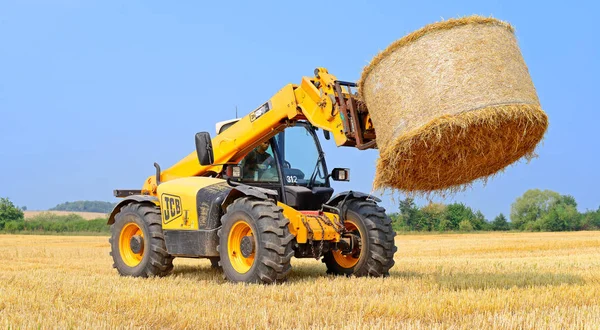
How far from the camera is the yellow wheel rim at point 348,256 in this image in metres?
9.70

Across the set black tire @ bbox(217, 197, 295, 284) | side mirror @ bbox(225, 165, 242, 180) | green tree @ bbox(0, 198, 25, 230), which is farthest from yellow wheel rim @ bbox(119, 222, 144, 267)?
green tree @ bbox(0, 198, 25, 230)

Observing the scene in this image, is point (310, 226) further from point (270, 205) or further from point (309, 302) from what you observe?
point (309, 302)

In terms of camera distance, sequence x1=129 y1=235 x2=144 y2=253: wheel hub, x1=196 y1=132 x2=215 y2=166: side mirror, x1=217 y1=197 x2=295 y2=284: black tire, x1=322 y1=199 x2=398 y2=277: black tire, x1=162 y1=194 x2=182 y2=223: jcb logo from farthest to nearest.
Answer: x1=129 y1=235 x2=144 y2=253: wheel hub < x1=162 y1=194 x2=182 y2=223: jcb logo < x1=196 y1=132 x2=215 y2=166: side mirror < x1=322 y1=199 x2=398 y2=277: black tire < x1=217 y1=197 x2=295 y2=284: black tire

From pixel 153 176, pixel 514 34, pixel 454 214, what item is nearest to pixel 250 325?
pixel 514 34

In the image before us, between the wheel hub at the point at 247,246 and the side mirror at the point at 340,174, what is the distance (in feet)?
6.71

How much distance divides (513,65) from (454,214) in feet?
128

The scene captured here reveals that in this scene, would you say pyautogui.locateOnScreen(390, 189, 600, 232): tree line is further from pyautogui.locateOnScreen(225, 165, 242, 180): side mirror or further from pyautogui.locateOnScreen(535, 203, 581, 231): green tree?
pyautogui.locateOnScreen(225, 165, 242, 180): side mirror

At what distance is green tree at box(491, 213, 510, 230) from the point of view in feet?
152

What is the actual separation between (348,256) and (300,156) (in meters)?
1.63

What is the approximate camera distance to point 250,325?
5.62 metres

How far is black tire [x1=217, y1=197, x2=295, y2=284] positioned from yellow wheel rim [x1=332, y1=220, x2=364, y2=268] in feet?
4.36

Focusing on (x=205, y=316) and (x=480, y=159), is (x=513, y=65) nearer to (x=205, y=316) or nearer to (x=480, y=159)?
(x=480, y=159)


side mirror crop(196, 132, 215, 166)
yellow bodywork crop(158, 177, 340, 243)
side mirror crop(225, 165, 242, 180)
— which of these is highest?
side mirror crop(196, 132, 215, 166)

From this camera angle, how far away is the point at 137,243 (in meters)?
10.7
